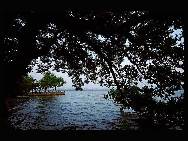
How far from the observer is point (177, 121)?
5164mm

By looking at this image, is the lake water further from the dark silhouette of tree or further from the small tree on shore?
the small tree on shore

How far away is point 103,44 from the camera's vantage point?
6.95m

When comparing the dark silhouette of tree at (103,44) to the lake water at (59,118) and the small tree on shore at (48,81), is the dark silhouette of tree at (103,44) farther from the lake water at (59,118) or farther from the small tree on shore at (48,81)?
the small tree on shore at (48,81)

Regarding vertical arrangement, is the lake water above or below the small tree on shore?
below

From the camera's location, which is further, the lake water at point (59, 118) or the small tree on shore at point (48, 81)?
the small tree on shore at point (48, 81)

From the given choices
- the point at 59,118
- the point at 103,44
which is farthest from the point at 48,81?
the point at 103,44

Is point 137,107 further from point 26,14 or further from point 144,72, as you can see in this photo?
point 26,14

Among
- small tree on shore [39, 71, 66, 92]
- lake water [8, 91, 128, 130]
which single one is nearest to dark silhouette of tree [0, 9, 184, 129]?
lake water [8, 91, 128, 130]

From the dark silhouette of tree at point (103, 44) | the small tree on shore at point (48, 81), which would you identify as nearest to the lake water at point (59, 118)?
the dark silhouette of tree at point (103, 44)

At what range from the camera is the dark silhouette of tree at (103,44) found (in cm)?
534

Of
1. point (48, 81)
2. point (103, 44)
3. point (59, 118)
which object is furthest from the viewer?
point (48, 81)

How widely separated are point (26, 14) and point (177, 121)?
4.01 meters

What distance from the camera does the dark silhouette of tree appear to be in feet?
17.5

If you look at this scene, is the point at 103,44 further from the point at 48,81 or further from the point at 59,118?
the point at 48,81
